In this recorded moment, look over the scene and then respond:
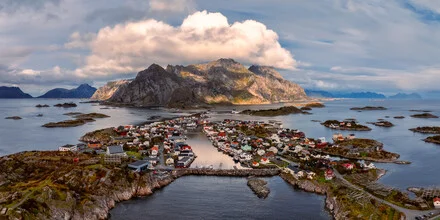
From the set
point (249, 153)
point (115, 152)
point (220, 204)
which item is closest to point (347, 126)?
point (249, 153)

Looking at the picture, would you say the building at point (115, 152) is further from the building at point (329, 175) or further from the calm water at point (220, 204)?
the building at point (329, 175)

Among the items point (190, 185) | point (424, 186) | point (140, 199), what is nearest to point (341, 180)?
point (424, 186)

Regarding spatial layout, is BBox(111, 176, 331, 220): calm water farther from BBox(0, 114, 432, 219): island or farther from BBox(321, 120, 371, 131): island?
BBox(321, 120, 371, 131): island

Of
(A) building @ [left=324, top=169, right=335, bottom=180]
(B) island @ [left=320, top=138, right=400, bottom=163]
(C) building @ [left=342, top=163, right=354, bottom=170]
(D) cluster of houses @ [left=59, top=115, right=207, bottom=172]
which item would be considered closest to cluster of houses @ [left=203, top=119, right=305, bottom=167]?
(D) cluster of houses @ [left=59, top=115, right=207, bottom=172]

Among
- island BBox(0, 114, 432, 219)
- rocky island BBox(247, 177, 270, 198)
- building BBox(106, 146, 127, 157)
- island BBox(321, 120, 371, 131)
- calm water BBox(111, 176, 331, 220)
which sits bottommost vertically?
calm water BBox(111, 176, 331, 220)

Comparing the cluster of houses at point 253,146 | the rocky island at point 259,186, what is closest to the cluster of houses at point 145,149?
the cluster of houses at point 253,146

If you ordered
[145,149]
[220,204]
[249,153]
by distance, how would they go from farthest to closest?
[145,149], [249,153], [220,204]

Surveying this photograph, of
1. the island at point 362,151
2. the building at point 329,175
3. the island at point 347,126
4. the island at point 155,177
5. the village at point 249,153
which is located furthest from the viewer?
the island at point 347,126

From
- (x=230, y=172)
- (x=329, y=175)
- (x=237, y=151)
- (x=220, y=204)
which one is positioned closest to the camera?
(x=220, y=204)

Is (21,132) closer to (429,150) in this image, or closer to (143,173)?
(143,173)

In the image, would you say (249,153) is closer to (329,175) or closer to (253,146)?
(253,146)

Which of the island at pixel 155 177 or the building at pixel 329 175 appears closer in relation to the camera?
the island at pixel 155 177

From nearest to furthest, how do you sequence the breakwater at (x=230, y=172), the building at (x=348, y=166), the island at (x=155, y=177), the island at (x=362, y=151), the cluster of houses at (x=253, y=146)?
the island at (x=155, y=177) < the breakwater at (x=230, y=172) < the building at (x=348, y=166) < the cluster of houses at (x=253, y=146) < the island at (x=362, y=151)
